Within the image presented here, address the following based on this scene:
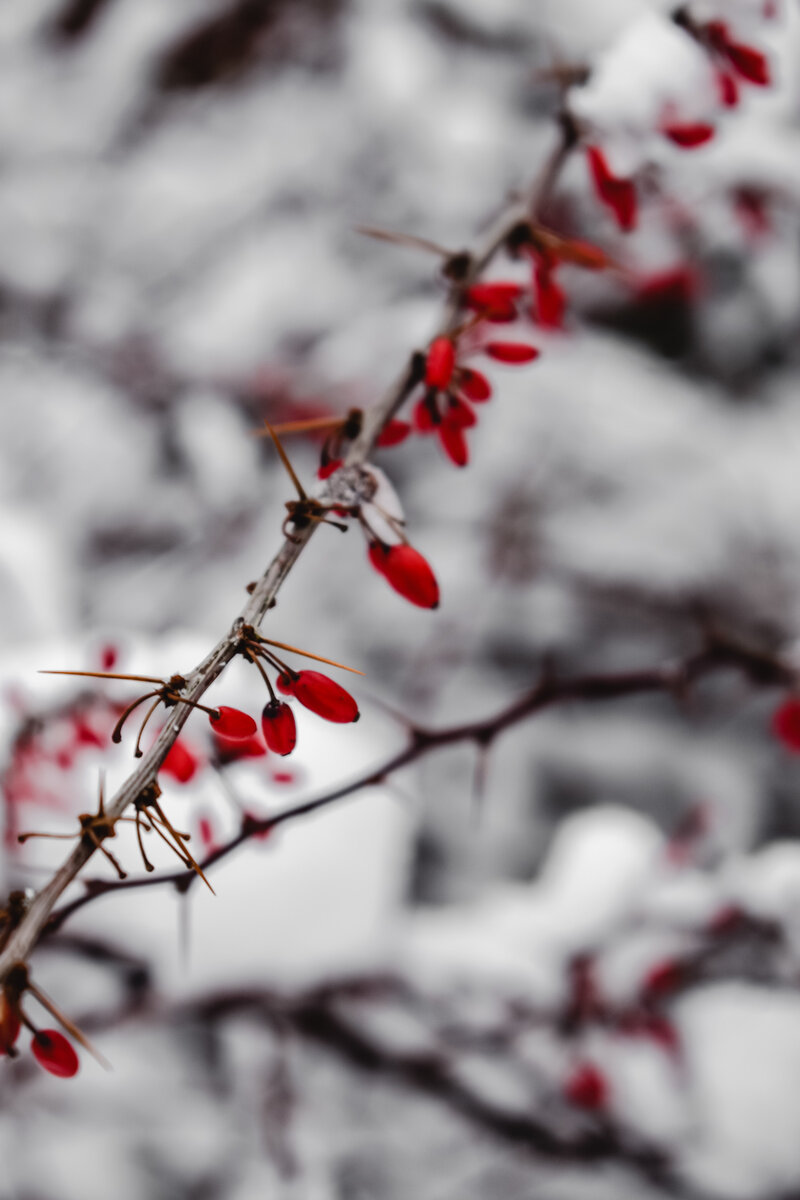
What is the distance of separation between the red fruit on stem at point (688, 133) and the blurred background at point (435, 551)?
4.01ft

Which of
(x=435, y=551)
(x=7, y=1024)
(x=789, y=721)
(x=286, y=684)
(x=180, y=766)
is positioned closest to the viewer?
(x=7, y=1024)

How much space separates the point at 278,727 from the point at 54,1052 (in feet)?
0.86

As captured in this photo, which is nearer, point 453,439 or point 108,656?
point 453,439

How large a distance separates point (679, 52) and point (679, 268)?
1.89 meters

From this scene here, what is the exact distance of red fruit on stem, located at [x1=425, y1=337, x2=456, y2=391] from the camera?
2.08 feet

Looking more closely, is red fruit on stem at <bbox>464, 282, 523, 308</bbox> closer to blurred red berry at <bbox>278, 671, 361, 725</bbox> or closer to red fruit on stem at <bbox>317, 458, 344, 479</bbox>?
red fruit on stem at <bbox>317, 458, 344, 479</bbox>

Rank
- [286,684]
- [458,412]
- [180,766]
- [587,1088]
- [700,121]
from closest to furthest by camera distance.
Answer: [286,684], [458,412], [180,766], [700,121], [587,1088]

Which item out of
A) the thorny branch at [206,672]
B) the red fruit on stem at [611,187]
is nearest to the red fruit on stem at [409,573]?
the thorny branch at [206,672]

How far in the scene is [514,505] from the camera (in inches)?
107

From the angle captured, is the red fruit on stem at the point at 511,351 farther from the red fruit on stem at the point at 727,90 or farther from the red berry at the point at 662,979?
the red berry at the point at 662,979

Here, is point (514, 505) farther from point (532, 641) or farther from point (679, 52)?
point (679, 52)

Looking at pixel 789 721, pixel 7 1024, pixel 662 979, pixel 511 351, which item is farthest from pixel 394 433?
pixel 662 979

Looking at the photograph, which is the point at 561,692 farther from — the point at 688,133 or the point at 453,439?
the point at 688,133

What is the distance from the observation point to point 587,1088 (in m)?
1.95
